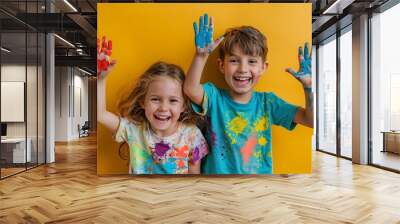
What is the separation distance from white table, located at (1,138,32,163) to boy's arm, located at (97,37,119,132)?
1.88 m

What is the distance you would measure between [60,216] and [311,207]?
9.31 ft

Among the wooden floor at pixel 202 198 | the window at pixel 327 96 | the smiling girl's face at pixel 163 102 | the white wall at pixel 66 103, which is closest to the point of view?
the wooden floor at pixel 202 198

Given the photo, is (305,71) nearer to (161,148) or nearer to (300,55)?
(300,55)

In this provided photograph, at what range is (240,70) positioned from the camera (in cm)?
623

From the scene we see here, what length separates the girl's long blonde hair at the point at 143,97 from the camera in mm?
6301

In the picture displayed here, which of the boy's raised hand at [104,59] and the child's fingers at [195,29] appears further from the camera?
the boy's raised hand at [104,59]

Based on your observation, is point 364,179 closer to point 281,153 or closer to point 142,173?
point 281,153

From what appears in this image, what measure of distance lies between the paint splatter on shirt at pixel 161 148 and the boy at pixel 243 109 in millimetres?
238

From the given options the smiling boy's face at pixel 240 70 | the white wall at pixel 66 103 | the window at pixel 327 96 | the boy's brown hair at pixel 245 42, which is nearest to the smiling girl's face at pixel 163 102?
the smiling boy's face at pixel 240 70

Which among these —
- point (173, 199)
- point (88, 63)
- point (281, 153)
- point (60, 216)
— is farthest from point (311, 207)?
point (88, 63)

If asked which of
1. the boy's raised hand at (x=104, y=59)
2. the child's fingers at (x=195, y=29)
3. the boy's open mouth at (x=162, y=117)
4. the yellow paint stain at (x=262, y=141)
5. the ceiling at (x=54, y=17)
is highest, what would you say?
the ceiling at (x=54, y=17)

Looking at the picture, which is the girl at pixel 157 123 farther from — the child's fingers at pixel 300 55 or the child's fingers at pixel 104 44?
the child's fingers at pixel 300 55

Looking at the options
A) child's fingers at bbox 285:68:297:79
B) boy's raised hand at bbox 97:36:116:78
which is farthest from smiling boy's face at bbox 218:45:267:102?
boy's raised hand at bbox 97:36:116:78

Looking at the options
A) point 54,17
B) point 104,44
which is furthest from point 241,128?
point 54,17
